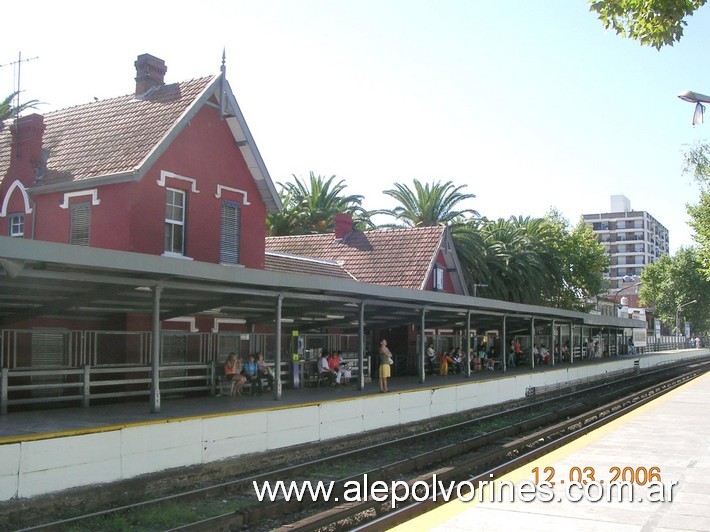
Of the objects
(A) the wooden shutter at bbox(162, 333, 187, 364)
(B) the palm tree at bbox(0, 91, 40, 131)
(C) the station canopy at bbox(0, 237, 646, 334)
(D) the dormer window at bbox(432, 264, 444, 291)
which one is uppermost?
(B) the palm tree at bbox(0, 91, 40, 131)

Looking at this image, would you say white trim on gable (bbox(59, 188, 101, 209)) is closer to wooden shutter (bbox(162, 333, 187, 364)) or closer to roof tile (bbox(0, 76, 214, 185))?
roof tile (bbox(0, 76, 214, 185))

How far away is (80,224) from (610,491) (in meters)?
14.3

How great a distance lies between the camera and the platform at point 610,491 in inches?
297

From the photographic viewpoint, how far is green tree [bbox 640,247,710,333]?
295ft

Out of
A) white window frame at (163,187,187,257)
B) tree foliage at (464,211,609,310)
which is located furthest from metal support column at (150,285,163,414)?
tree foliage at (464,211,609,310)

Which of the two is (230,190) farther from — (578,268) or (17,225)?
(578,268)

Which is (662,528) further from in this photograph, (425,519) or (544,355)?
(544,355)

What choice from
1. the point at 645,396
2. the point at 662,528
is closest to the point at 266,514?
the point at 662,528

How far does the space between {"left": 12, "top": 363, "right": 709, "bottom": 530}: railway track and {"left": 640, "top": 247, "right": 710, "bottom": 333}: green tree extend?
75.4m

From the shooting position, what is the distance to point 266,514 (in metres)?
9.36

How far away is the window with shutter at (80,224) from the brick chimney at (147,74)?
4780 mm

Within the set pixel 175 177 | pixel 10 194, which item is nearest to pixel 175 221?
pixel 175 177

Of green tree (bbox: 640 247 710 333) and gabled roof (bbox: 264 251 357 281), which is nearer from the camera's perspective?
gabled roof (bbox: 264 251 357 281)

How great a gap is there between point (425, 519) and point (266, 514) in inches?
96.3
